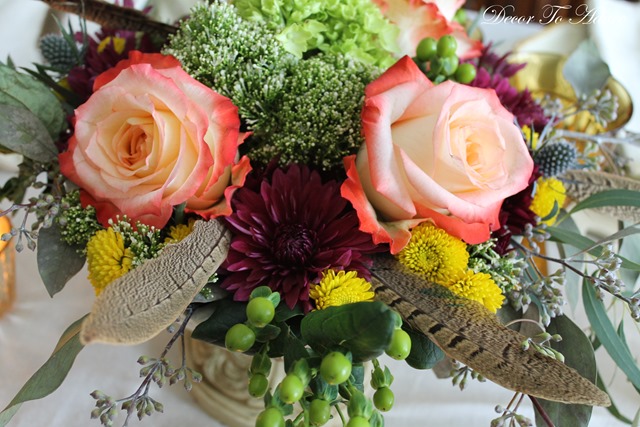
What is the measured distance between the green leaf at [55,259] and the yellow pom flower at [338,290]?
190 mm

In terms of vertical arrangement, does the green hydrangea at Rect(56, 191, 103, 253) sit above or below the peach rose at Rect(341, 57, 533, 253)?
below

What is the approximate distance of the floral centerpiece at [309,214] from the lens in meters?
0.33

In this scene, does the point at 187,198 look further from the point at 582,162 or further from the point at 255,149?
the point at 582,162

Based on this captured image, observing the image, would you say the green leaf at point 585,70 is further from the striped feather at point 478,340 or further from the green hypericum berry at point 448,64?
the striped feather at point 478,340

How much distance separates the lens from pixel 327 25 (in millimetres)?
494

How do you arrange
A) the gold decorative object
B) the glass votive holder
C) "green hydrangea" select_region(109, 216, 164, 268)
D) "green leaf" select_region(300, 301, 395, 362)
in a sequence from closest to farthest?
"green leaf" select_region(300, 301, 395, 362), "green hydrangea" select_region(109, 216, 164, 268), the glass votive holder, the gold decorative object

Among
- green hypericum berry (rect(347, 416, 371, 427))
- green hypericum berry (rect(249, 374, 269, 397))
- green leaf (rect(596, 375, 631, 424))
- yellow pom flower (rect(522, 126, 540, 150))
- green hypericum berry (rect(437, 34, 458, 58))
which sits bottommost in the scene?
green leaf (rect(596, 375, 631, 424))

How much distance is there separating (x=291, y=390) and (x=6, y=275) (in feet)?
1.60

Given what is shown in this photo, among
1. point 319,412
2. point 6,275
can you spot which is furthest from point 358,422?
point 6,275

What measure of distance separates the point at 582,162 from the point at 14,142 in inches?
21.3

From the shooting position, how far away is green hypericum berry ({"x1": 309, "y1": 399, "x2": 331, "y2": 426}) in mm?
308

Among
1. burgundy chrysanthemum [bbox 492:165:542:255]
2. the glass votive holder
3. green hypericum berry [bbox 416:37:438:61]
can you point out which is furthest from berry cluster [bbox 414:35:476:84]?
the glass votive holder

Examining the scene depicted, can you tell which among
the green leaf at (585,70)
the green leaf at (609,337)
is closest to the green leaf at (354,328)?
the green leaf at (609,337)

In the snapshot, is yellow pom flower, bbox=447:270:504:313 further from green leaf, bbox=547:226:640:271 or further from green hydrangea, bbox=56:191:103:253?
green hydrangea, bbox=56:191:103:253
